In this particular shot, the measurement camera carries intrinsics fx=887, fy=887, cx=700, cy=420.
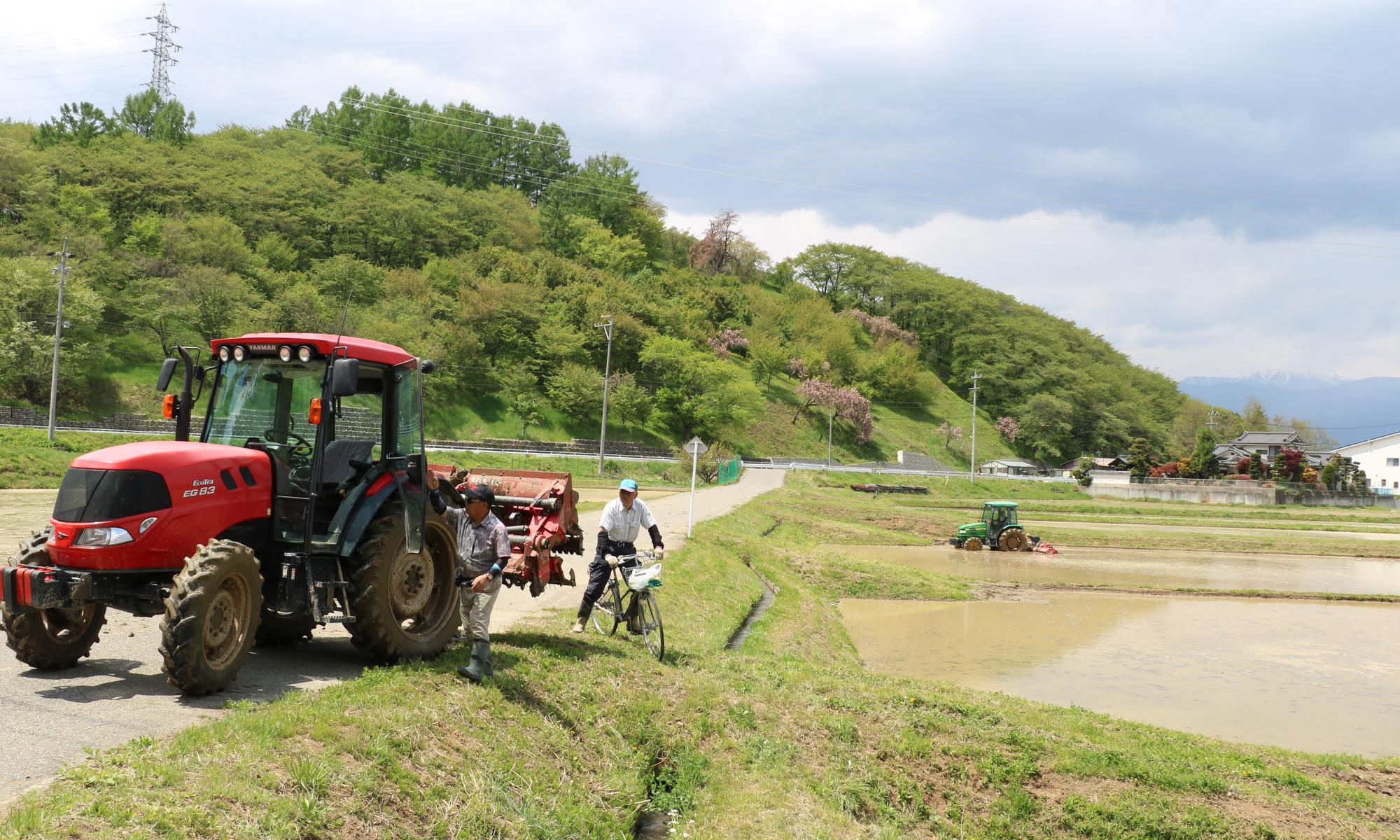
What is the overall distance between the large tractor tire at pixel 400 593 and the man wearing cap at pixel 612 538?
2221 mm

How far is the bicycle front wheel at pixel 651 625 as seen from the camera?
420 inches

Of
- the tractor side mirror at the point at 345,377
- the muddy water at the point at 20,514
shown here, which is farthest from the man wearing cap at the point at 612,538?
the muddy water at the point at 20,514

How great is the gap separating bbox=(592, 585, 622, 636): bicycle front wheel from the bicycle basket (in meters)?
0.54

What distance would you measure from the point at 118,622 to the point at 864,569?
18039 mm

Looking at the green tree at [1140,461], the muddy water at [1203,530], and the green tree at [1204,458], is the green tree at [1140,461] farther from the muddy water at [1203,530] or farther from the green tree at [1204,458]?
the muddy water at [1203,530]

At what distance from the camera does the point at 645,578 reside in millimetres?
10445

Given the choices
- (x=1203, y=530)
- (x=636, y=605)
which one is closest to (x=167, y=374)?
(x=636, y=605)

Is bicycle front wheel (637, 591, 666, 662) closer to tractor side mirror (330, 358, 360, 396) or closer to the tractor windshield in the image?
the tractor windshield

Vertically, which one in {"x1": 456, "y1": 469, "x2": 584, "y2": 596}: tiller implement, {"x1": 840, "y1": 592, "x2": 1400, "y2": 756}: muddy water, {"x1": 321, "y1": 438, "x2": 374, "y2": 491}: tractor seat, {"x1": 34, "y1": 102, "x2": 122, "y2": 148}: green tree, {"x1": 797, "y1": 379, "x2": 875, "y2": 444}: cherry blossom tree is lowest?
{"x1": 840, "y1": 592, "x2": 1400, "y2": 756}: muddy water

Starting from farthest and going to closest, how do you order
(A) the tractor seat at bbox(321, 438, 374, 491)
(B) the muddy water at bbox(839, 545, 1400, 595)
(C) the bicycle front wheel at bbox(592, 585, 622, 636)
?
(B) the muddy water at bbox(839, 545, 1400, 595), (C) the bicycle front wheel at bbox(592, 585, 622, 636), (A) the tractor seat at bbox(321, 438, 374, 491)

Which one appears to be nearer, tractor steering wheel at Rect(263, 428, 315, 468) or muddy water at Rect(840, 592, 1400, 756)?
tractor steering wheel at Rect(263, 428, 315, 468)

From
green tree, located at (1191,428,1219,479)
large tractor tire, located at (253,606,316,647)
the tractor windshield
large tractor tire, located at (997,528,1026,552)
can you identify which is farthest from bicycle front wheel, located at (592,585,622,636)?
green tree, located at (1191,428,1219,479)

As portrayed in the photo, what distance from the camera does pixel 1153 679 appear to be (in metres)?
15.0

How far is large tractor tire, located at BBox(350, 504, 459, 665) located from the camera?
7695 mm
